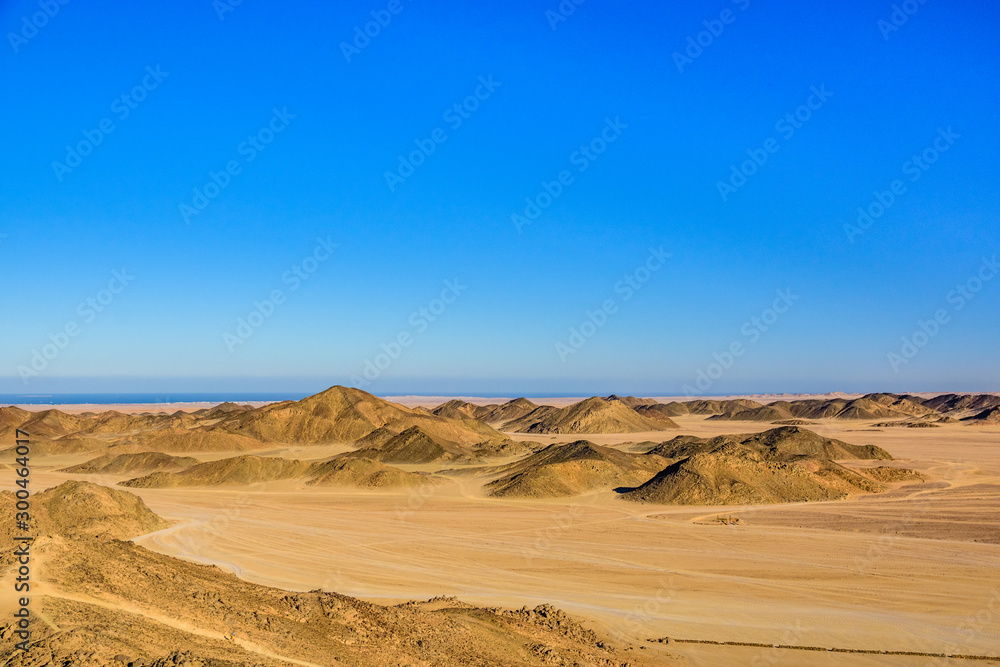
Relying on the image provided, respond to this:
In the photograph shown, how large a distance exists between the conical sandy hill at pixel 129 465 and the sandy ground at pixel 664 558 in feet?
49.6

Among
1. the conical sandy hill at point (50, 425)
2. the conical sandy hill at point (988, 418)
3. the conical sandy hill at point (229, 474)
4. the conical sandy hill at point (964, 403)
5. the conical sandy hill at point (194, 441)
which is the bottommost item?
the conical sandy hill at point (988, 418)

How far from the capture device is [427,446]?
217 ft

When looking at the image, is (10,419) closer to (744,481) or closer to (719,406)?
(744,481)

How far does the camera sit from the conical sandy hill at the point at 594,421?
104 m

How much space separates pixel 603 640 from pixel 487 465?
139 feet

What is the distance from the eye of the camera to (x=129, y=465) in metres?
59.3

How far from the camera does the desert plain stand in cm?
1345

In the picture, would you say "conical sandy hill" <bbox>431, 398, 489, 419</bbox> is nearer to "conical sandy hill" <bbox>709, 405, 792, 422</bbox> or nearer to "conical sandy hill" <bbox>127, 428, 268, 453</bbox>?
"conical sandy hill" <bbox>127, 428, 268, 453</bbox>

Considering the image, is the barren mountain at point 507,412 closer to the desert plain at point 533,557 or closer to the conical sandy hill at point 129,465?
the desert plain at point 533,557

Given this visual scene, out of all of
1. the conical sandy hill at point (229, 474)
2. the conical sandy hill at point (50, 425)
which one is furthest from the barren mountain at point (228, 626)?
the conical sandy hill at point (50, 425)

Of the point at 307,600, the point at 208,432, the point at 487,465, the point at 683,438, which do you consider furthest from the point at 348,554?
the point at 208,432

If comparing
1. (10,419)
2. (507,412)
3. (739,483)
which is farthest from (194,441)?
(507,412)

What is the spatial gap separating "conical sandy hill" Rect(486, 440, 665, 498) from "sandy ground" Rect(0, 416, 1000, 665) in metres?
2.25

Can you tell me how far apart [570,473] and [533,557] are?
64.1 feet
